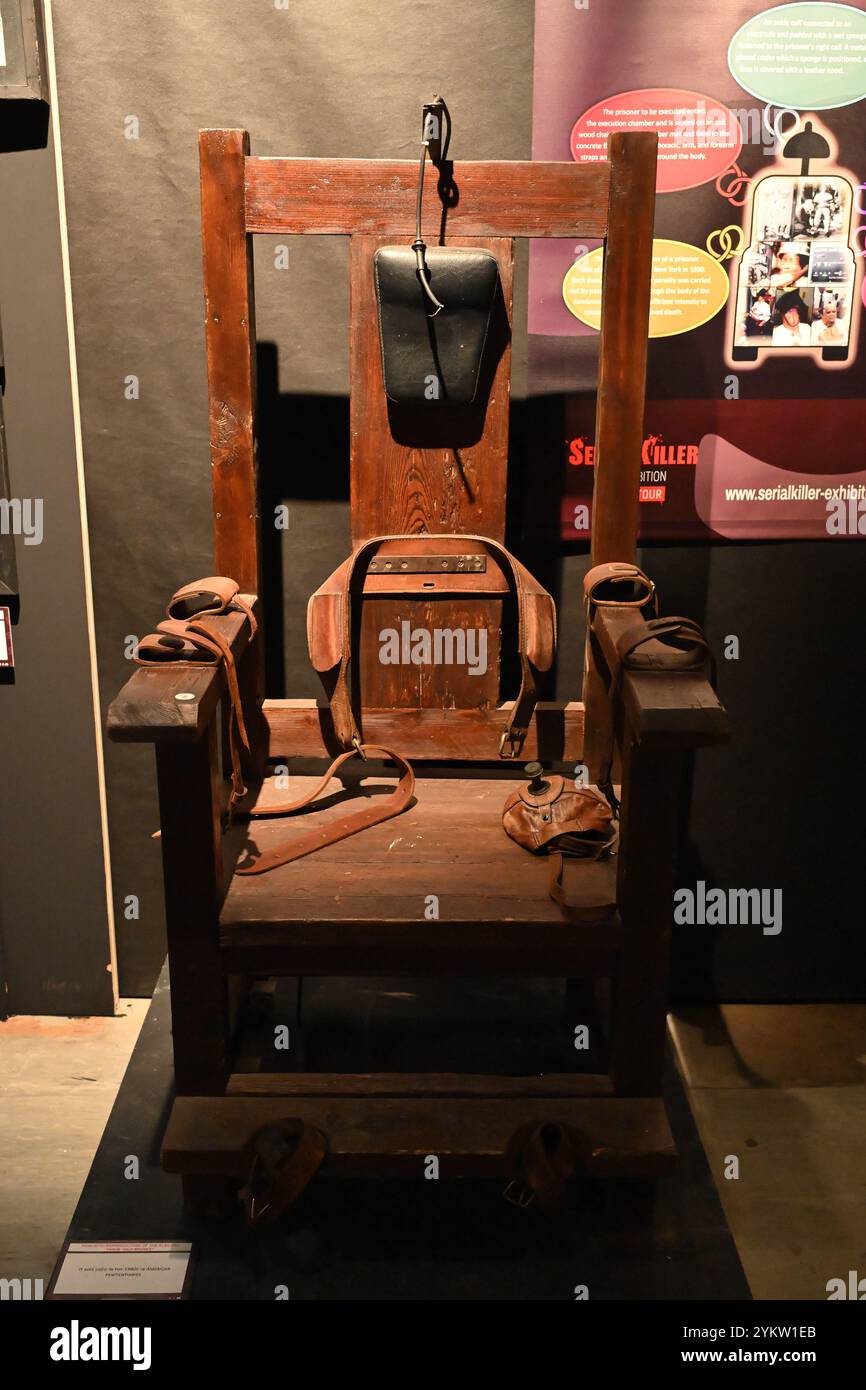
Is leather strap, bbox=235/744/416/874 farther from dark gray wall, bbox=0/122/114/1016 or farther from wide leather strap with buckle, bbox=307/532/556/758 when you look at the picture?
dark gray wall, bbox=0/122/114/1016

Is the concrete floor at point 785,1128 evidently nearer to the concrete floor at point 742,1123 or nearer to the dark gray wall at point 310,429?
the concrete floor at point 742,1123

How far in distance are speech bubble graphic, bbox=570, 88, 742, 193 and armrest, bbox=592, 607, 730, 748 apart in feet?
4.19

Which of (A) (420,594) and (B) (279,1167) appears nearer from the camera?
(B) (279,1167)

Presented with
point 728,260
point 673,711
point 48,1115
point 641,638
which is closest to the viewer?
point 673,711

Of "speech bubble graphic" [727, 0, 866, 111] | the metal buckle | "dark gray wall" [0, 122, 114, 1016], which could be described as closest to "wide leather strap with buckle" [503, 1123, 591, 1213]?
the metal buckle

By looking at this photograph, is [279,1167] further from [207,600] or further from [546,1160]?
[207,600]

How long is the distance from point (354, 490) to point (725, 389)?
907 millimetres

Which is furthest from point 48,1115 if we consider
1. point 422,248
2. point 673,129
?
point 673,129

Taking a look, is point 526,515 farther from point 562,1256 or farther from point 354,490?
point 562,1256

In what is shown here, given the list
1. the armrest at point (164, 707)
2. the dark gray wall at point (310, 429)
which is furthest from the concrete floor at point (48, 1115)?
the armrest at point (164, 707)

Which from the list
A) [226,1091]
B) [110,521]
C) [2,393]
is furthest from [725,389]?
[226,1091]

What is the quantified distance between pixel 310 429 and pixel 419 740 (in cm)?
81

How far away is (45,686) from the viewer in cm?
285

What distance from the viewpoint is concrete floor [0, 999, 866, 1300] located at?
2.37 metres
